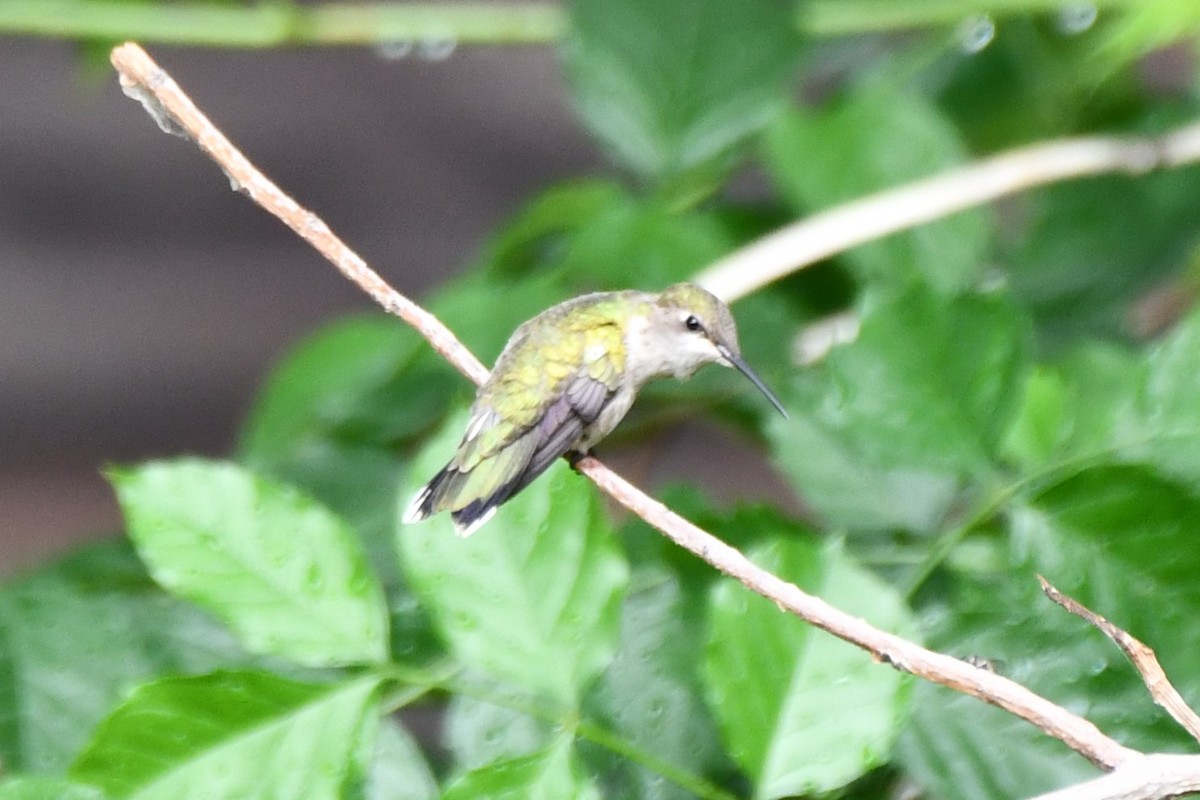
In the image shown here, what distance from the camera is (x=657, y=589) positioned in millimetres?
855

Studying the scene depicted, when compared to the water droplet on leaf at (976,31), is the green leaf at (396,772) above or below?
below

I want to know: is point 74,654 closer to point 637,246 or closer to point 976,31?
point 637,246

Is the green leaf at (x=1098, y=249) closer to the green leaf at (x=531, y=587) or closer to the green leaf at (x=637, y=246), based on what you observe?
the green leaf at (x=637, y=246)

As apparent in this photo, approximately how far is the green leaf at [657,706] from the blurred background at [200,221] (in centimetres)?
177

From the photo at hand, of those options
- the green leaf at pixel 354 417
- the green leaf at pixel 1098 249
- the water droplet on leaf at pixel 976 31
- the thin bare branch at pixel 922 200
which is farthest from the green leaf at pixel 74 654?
the water droplet on leaf at pixel 976 31

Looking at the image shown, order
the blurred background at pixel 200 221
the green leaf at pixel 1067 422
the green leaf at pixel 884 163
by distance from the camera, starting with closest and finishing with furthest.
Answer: the green leaf at pixel 1067 422 < the green leaf at pixel 884 163 < the blurred background at pixel 200 221

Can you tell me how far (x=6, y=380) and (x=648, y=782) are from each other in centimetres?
226

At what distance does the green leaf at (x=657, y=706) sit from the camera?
0.77 m

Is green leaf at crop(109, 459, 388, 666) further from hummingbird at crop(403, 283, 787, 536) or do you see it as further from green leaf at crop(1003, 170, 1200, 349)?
green leaf at crop(1003, 170, 1200, 349)

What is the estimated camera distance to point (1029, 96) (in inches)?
64.4

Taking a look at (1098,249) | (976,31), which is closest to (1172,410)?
(1098,249)

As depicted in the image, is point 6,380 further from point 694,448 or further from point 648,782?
point 648,782

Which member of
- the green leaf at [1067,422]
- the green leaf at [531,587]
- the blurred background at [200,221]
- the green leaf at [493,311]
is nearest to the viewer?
the green leaf at [531,587]

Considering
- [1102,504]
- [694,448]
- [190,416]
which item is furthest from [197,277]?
[1102,504]
